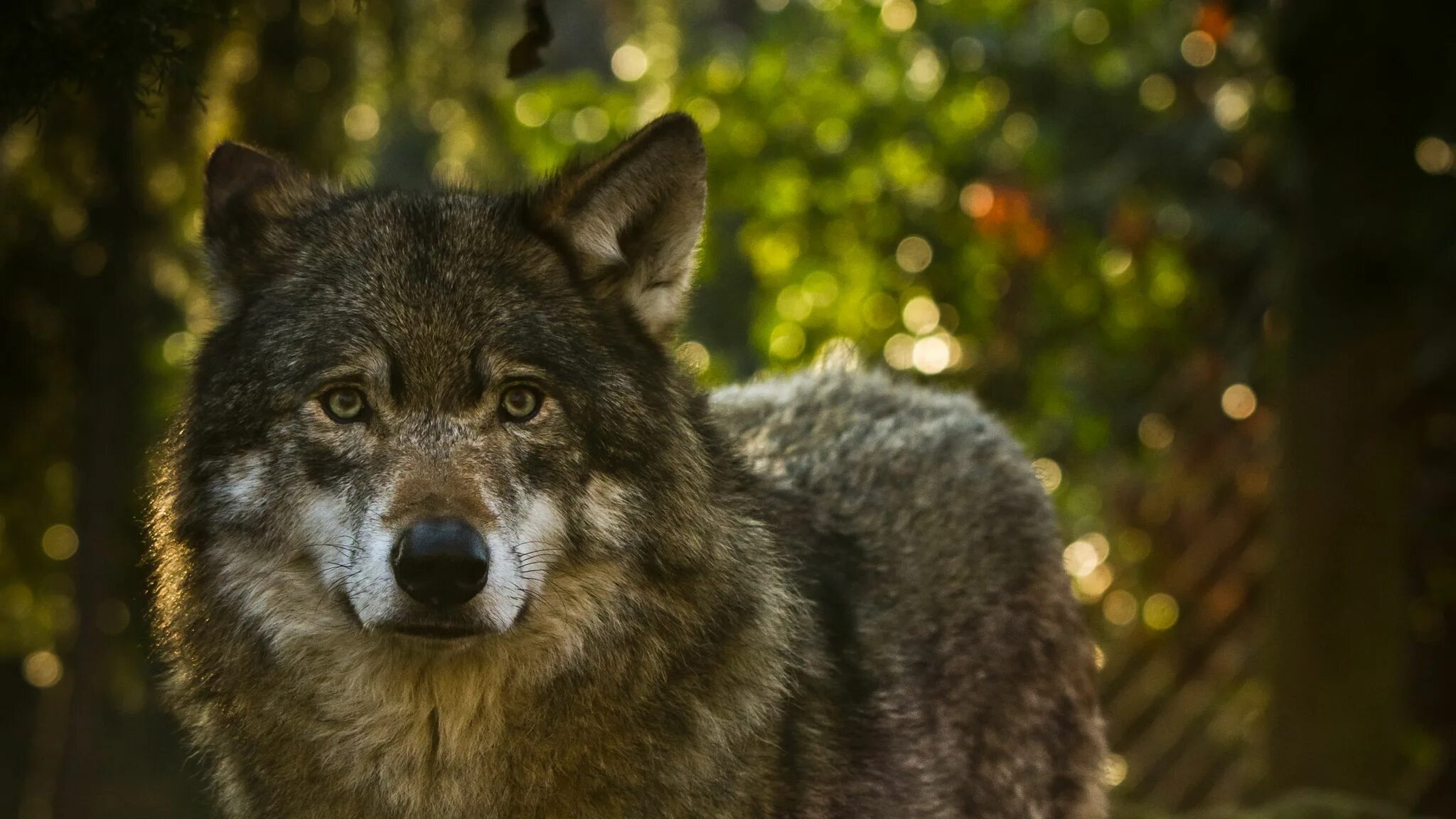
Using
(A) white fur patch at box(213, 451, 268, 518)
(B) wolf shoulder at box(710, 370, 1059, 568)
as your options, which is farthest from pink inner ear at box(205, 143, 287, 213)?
(B) wolf shoulder at box(710, 370, 1059, 568)

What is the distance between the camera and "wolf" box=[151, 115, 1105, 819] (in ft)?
11.0

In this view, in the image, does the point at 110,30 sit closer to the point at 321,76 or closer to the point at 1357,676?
the point at 321,76

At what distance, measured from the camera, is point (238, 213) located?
384 centimetres

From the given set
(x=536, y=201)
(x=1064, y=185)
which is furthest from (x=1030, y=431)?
(x=536, y=201)

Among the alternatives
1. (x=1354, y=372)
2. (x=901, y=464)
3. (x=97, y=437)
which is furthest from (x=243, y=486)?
(x=1354, y=372)

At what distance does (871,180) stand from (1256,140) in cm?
219

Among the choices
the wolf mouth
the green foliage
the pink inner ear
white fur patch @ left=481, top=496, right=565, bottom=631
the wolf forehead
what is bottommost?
the wolf mouth

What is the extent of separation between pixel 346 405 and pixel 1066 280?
19.8 feet

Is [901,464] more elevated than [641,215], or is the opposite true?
[641,215]

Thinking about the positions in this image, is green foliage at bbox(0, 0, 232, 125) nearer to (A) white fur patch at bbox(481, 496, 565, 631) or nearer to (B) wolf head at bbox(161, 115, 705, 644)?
(B) wolf head at bbox(161, 115, 705, 644)

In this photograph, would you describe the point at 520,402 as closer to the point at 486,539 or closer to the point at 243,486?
the point at 486,539

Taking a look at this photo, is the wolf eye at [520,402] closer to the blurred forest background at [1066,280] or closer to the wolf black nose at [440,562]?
the wolf black nose at [440,562]

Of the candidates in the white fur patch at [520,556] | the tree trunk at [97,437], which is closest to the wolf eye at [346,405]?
the white fur patch at [520,556]

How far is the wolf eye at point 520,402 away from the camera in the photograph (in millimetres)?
3443
